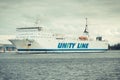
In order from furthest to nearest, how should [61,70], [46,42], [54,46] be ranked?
[54,46] → [46,42] → [61,70]

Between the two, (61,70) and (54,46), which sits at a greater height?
(54,46)

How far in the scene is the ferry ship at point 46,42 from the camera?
4673 inches

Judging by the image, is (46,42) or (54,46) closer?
(46,42)

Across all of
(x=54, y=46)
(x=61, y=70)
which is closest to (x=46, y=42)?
(x=54, y=46)

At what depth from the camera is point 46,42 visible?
394 ft

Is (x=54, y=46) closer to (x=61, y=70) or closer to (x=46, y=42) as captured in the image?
(x=46, y=42)

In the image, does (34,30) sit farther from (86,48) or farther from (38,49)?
(86,48)

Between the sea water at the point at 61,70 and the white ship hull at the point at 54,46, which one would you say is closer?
the sea water at the point at 61,70

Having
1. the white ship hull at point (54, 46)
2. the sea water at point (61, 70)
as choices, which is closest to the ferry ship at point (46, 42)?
the white ship hull at point (54, 46)

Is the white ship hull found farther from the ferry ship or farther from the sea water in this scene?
the sea water

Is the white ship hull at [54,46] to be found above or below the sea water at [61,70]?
above

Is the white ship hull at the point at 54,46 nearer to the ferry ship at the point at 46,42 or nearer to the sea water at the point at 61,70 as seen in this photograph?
the ferry ship at the point at 46,42

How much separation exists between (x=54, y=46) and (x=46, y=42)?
3858 mm

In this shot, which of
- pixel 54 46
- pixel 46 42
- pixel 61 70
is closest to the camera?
pixel 61 70
